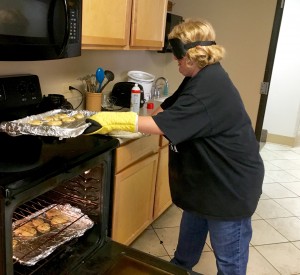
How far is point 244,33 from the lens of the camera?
111 inches

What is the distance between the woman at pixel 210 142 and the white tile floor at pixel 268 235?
0.66 m

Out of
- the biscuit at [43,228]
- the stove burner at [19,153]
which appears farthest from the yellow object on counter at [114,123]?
the biscuit at [43,228]

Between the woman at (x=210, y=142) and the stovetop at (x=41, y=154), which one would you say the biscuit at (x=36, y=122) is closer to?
the stovetop at (x=41, y=154)

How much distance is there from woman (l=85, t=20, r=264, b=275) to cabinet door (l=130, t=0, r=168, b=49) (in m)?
0.61

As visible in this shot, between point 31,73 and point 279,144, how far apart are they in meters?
3.89

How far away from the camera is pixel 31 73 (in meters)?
1.74

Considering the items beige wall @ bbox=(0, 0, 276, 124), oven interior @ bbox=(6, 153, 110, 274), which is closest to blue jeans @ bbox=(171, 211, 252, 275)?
oven interior @ bbox=(6, 153, 110, 274)

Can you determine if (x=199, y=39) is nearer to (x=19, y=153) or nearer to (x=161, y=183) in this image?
(x=19, y=153)

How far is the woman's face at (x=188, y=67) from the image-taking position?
1401mm

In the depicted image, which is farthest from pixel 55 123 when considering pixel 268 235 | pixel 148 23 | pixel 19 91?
pixel 268 235

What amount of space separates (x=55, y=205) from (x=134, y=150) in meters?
0.55

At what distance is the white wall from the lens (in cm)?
419

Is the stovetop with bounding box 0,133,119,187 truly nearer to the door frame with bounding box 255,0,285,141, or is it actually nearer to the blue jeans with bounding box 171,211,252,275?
the blue jeans with bounding box 171,211,252,275

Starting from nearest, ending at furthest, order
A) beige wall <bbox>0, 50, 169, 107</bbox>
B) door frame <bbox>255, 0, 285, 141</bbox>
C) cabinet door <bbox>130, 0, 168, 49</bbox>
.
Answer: beige wall <bbox>0, 50, 169, 107</bbox>, cabinet door <bbox>130, 0, 168, 49</bbox>, door frame <bbox>255, 0, 285, 141</bbox>
